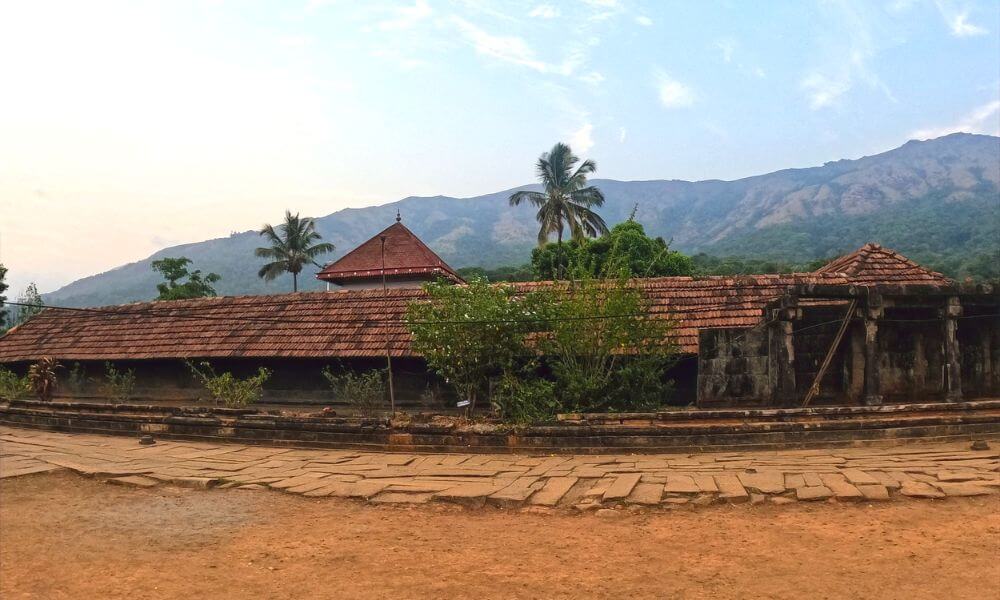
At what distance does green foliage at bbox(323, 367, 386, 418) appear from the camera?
13.8 meters

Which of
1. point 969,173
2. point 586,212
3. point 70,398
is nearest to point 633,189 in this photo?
point 969,173

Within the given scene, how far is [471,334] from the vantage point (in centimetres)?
1166

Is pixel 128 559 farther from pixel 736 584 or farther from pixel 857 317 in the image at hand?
pixel 857 317

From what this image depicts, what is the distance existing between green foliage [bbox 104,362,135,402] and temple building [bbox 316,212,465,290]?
921cm

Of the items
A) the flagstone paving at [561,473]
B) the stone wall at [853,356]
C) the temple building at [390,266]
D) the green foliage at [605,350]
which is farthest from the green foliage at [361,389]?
the temple building at [390,266]

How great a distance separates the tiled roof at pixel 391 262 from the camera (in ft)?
84.5

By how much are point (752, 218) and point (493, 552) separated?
140 m

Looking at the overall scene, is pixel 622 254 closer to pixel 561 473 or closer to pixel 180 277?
pixel 561 473

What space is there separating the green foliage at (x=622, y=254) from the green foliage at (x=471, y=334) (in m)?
13.6

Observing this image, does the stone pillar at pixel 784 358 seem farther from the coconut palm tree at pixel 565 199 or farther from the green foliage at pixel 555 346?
Result: the coconut palm tree at pixel 565 199

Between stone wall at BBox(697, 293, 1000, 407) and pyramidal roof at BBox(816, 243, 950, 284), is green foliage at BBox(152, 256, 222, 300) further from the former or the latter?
pyramidal roof at BBox(816, 243, 950, 284)

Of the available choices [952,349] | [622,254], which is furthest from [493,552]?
[622,254]

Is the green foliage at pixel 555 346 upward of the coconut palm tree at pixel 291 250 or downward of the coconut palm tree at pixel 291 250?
downward

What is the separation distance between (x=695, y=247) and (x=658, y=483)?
123 meters
